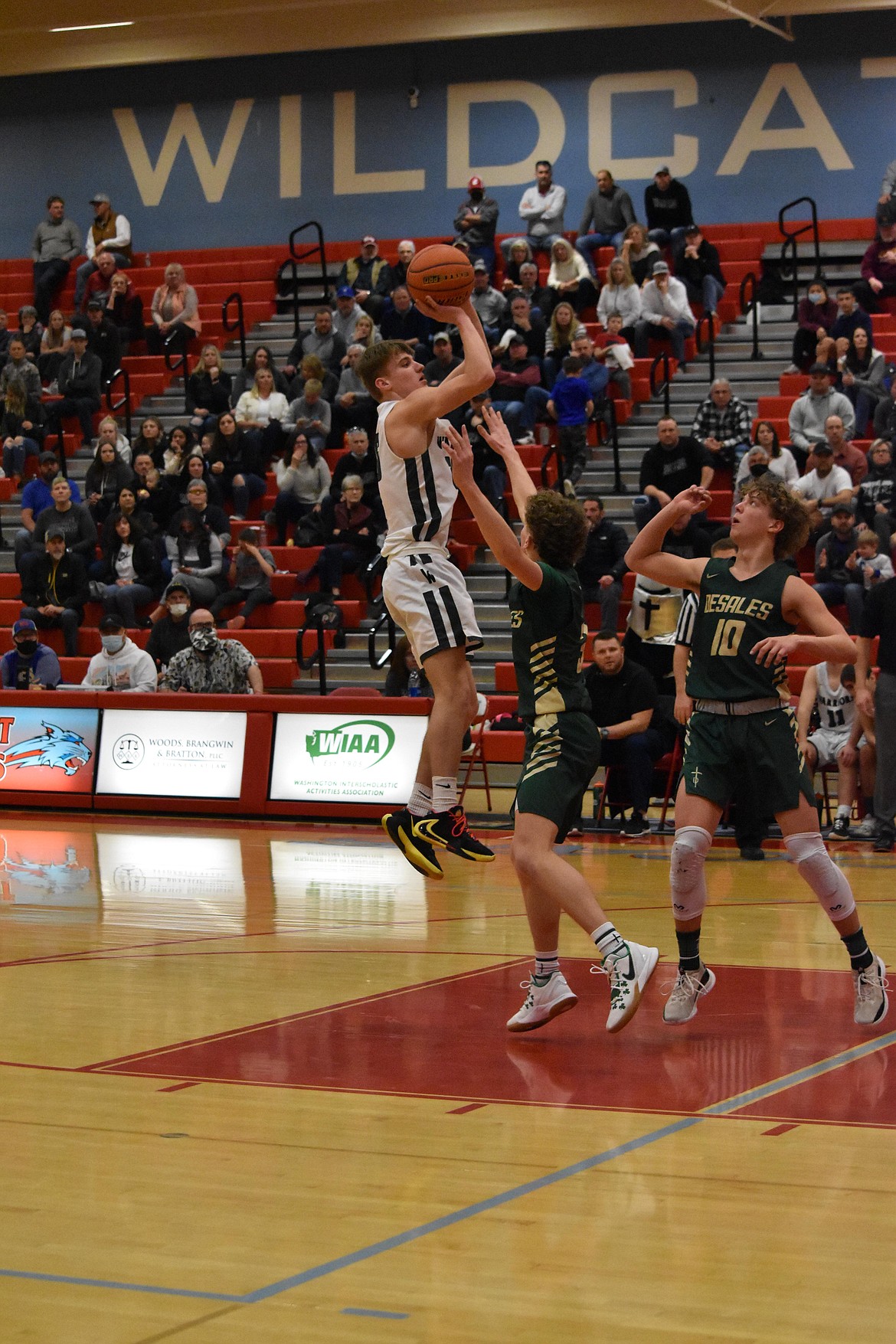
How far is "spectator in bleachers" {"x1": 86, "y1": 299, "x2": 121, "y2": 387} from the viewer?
75.5 feet

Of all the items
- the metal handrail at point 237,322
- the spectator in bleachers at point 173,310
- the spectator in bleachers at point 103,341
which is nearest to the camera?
the metal handrail at point 237,322

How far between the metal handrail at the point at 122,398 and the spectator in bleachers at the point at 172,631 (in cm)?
522

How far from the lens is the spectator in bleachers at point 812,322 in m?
19.1

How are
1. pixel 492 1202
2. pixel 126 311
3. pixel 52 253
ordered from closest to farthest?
pixel 492 1202
pixel 126 311
pixel 52 253

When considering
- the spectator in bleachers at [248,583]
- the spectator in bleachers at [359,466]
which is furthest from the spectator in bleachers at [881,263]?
the spectator in bleachers at [248,583]

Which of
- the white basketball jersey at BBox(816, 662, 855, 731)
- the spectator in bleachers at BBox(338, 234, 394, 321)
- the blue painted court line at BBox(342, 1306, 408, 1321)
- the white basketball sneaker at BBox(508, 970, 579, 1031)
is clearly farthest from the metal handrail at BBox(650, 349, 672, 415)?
the blue painted court line at BBox(342, 1306, 408, 1321)

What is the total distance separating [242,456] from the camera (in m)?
20.4

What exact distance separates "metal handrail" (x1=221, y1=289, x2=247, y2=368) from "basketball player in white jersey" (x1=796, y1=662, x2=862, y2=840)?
1075 cm

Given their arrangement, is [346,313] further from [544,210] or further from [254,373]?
[544,210]

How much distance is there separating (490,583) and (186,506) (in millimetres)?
3408

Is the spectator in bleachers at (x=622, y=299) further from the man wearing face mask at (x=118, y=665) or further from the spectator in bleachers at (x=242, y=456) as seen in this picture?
the man wearing face mask at (x=118, y=665)

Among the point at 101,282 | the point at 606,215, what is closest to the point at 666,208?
the point at 606,215

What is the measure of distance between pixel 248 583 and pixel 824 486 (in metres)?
6.17

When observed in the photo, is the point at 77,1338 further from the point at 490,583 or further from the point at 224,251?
the point at 224,251
